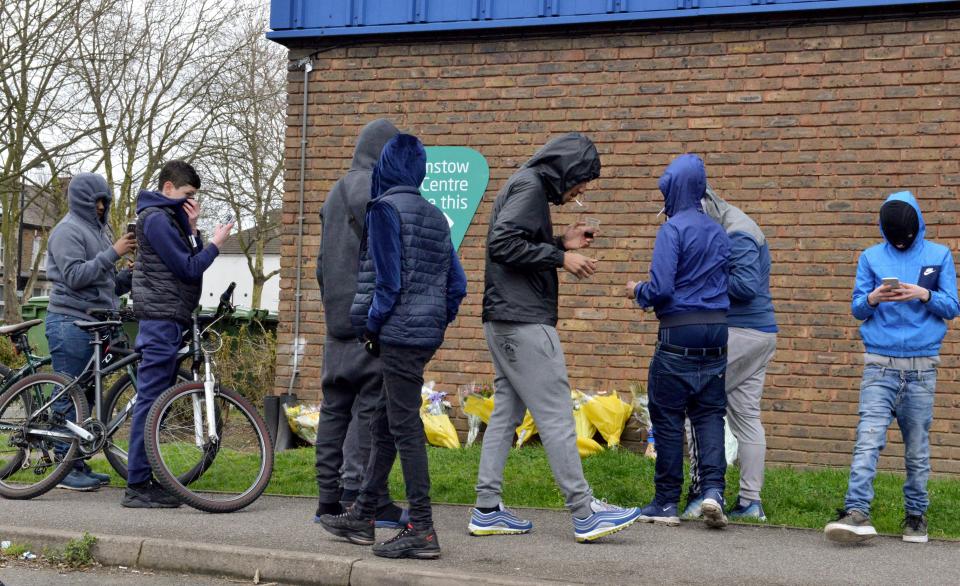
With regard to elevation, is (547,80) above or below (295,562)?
above

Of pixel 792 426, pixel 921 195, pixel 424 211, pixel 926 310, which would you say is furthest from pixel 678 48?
pixel 424 211

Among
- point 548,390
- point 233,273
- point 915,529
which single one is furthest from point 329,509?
point 233,273

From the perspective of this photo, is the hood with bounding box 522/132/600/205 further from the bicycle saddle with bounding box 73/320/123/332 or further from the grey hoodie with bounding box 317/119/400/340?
the bicycle saddle with bounding box 73/320/123/332

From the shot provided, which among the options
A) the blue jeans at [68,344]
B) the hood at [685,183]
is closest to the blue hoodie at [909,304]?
the hood at [685,183]

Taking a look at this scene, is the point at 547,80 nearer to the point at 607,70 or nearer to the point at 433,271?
the point at 607,70

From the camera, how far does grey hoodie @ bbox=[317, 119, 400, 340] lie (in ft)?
17.9

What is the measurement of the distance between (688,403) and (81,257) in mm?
3915

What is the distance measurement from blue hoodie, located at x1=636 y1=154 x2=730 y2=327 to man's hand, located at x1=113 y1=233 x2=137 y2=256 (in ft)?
10.1

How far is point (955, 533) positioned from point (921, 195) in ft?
9.75

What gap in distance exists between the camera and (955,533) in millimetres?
5715

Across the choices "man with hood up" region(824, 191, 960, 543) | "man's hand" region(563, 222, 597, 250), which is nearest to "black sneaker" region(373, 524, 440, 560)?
"man's hand" region(563, 222, 597, 250)

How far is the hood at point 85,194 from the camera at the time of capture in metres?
6.95

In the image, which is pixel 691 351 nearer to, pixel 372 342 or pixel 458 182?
pixel 372 342

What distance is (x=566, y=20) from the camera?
28.1 feet
